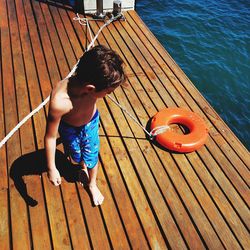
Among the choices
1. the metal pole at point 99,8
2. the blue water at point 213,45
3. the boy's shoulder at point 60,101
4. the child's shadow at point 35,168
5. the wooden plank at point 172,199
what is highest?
the boy's shoulder at point 60,101

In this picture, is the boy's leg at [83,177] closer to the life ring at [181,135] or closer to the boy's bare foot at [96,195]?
the boy's bare foot at [96,195]

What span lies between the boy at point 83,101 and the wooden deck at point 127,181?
0.61 m

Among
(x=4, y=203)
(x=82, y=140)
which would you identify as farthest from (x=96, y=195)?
(x=4, y=203)

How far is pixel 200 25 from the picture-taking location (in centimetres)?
905

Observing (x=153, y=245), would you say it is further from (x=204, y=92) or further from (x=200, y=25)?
(x=200, y=25)

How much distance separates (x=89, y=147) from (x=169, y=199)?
1023 mm

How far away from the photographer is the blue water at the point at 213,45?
22.1 ft

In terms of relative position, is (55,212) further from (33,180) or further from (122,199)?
(122,199)

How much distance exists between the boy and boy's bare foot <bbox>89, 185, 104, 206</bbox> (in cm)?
40

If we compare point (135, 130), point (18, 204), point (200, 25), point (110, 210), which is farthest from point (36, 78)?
point (200, 25)

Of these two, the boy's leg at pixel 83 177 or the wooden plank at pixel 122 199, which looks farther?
the boy's leg at pixel 83 177

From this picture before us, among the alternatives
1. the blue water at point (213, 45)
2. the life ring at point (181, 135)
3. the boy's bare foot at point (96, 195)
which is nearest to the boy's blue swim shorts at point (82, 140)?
the boy's bare foot at point (96, 195)

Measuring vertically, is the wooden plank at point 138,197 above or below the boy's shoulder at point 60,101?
below

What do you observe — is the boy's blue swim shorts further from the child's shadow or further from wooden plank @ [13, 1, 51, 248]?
wooden plank @ [13, 1, 51, 248]
